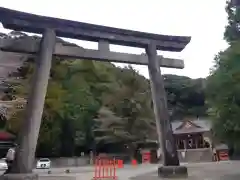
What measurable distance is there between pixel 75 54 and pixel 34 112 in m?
3.01

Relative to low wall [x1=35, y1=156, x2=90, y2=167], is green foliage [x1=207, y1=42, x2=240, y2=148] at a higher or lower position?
higher

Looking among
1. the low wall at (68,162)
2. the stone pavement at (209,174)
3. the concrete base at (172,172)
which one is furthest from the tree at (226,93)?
the low wall at (68,162)

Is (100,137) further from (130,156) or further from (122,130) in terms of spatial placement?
(130,156)

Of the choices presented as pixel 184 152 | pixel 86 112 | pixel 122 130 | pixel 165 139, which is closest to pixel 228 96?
pixel 165 139

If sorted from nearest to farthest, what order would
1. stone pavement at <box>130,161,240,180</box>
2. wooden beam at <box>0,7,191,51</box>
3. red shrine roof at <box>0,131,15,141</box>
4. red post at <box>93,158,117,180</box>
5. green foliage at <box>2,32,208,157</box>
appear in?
wooden beam at <box>0,7,191,51</box> < stone pavement at <box>130,161,240,180</box> < red post at <box>93,158,117,180</box> < red shrine roof at <box>0,131,15,141</box> < green foliage at <box>2,32,208,157</box>

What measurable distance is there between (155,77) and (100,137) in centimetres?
2455

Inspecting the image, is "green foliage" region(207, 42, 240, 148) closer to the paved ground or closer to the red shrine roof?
the paved ground

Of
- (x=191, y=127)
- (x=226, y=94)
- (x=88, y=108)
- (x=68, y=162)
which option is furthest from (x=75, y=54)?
(x=191, y=127)

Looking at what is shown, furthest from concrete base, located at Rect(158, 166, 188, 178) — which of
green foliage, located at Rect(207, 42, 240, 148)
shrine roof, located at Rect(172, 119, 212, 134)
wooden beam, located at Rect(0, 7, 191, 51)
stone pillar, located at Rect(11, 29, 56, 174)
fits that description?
shrine roof, located at Rect(172, 119, 212, 134)

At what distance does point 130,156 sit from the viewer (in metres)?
41.2

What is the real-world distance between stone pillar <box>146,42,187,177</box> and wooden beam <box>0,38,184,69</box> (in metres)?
0.42

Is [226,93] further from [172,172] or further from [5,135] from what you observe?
[5,135]

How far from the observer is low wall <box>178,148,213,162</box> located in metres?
43.2

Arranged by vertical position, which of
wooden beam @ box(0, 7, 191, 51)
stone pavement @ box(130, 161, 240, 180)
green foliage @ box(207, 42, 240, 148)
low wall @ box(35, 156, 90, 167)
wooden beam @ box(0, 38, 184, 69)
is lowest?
stone pavement @ box(130, 161, 240, 180)
